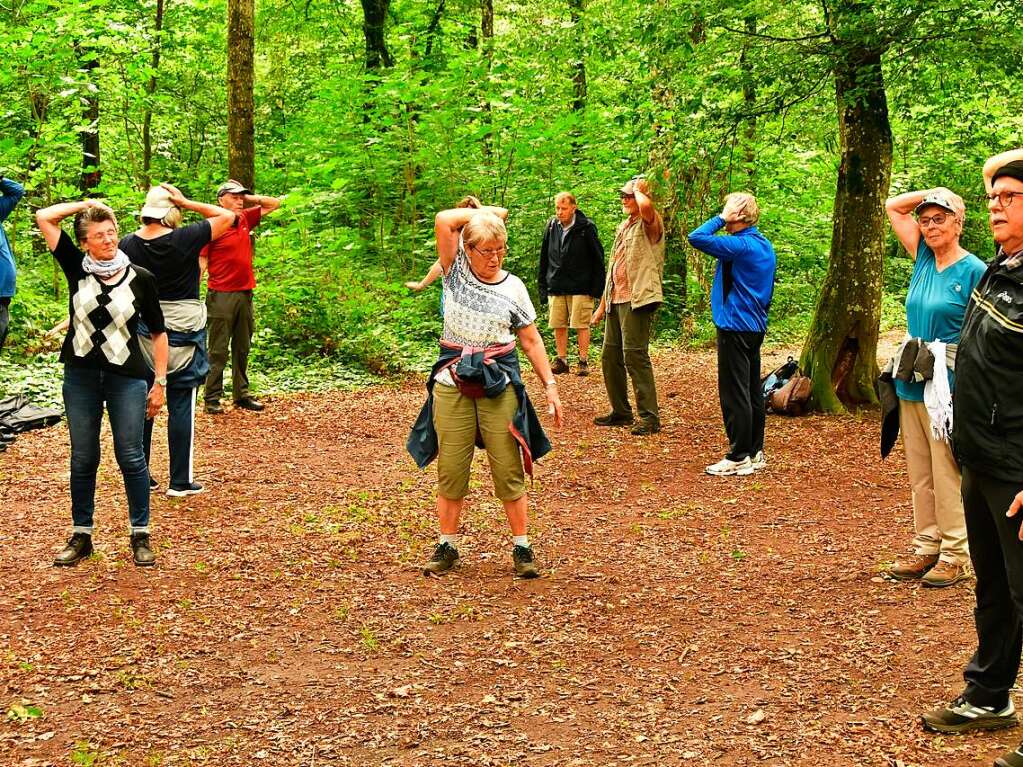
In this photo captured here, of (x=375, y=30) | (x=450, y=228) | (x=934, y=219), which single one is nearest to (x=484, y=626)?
(x=450, y=228)

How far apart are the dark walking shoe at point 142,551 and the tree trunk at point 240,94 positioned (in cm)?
697

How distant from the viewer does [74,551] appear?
608cm

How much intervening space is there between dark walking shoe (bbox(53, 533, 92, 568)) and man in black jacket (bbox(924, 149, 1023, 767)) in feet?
15.9

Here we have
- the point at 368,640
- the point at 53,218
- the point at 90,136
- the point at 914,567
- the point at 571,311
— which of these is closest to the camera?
the point at 368,640

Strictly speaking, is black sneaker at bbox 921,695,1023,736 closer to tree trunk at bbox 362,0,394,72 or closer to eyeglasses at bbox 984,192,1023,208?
eyeglasses at bbox 984,192,1023,208

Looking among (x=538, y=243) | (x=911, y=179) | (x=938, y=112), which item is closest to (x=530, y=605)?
(x=938, y=112)

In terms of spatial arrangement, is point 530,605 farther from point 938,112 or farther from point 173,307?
point 938,112

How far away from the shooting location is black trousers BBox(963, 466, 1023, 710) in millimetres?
3768

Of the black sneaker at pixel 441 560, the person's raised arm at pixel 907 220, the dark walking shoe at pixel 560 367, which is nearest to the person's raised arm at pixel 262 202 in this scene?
the black sneaker at pixel 441 560

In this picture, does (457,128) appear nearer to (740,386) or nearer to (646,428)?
(646,428)

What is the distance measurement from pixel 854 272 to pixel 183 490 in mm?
6721

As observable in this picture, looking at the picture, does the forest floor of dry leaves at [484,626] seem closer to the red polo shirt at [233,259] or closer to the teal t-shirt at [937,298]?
the teal t-shirt at [937,298]

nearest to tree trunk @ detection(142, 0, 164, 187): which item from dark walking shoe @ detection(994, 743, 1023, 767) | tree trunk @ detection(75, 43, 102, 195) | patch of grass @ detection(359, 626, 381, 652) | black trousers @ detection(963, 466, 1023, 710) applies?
tree trunk @ detection(75, 43, 102, 195)

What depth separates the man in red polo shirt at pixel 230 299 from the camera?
10.1m
